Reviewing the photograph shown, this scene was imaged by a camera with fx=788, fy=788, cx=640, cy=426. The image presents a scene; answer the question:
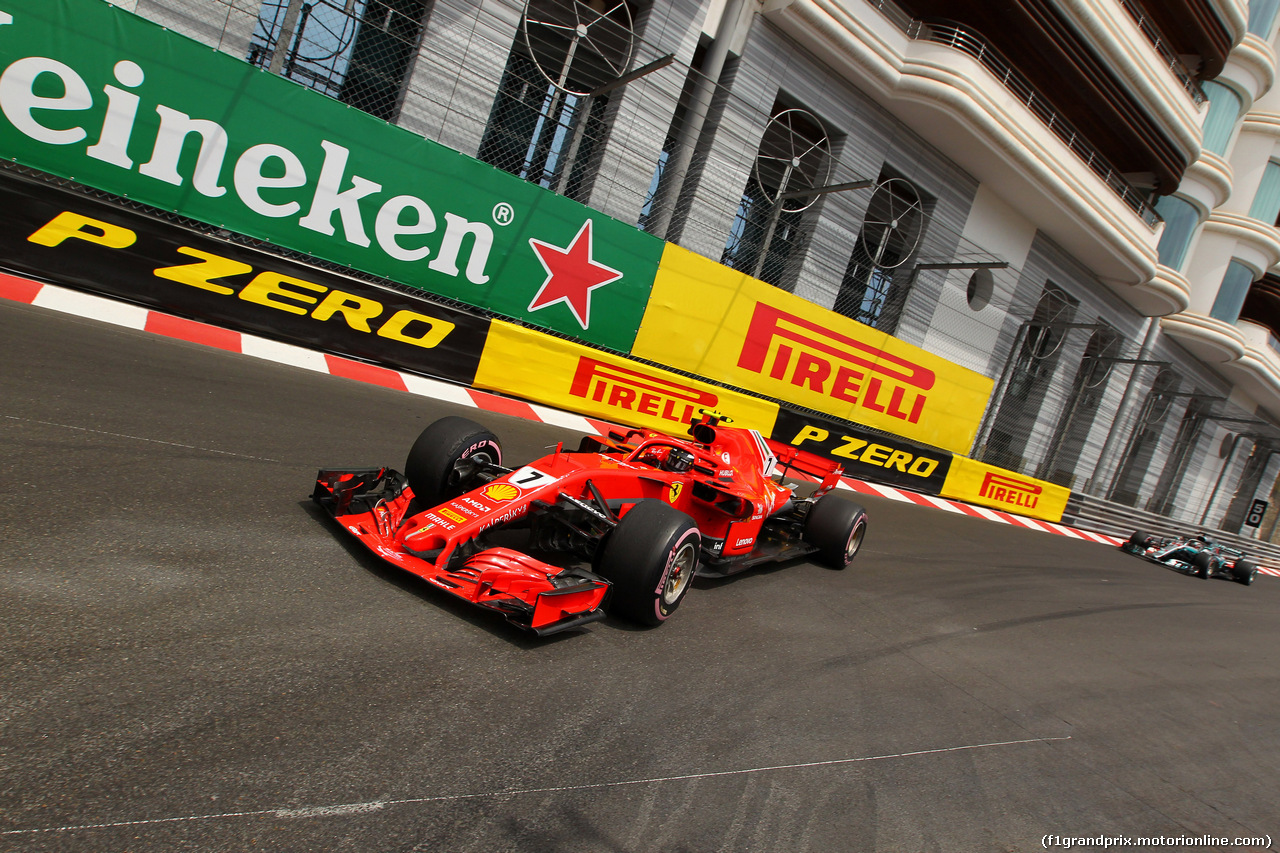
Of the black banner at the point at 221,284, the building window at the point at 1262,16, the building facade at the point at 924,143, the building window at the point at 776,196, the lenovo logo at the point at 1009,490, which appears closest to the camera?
the black banner at the point at 221,284

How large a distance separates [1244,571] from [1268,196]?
18600mm

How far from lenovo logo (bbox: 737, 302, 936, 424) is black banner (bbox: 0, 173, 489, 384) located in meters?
4.86

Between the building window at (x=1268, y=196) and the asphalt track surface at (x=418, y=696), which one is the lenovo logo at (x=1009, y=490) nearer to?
the asphalt track surface at (x=418, y=696)

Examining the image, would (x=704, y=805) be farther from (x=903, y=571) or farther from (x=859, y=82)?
(x=859, y=82)

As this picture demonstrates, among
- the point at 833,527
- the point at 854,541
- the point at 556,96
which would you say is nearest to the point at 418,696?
the point at 833,527

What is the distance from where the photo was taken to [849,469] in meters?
13.1

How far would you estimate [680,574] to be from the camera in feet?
13.8

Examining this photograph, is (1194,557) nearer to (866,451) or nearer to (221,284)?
(866,451)

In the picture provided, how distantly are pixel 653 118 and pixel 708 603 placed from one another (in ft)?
31.6

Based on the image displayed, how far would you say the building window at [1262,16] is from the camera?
22656mm

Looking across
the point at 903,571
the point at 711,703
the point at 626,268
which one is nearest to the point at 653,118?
the point at 626,268

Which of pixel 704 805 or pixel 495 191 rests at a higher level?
pixel 495 191

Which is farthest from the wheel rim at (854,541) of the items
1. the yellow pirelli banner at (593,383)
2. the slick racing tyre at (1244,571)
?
the slick racing tyre at (1244,571)

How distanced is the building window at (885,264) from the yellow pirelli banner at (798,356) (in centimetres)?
216
